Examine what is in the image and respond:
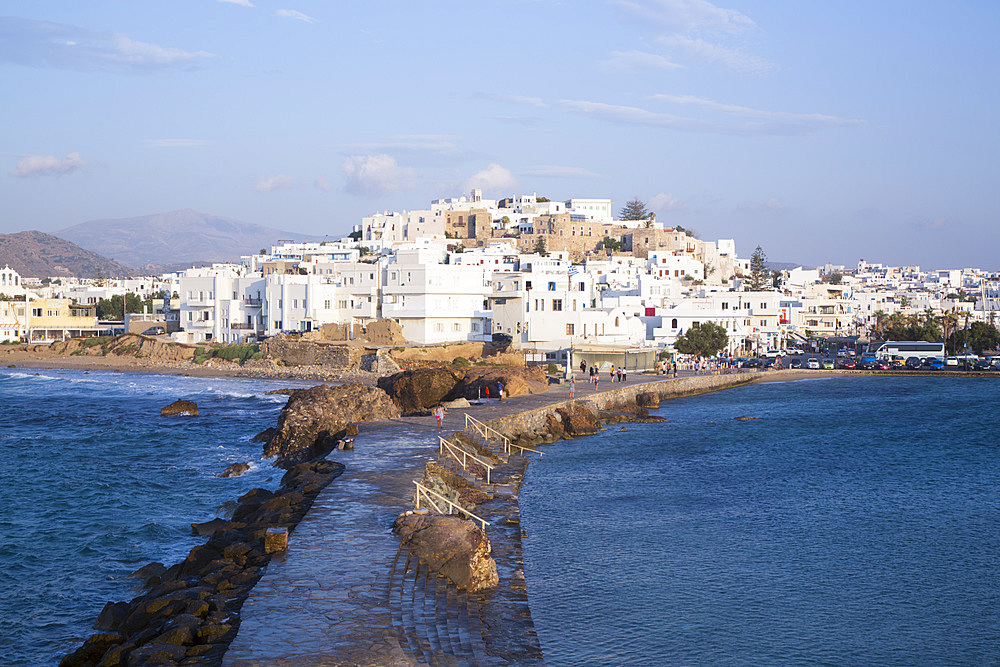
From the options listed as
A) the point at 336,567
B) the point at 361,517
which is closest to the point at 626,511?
the point at 361,517

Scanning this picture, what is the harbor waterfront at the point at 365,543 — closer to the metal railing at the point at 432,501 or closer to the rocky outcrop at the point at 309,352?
the metal railing at the point at 432,501

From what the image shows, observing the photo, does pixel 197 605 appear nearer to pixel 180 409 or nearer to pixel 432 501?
pixel 432 501

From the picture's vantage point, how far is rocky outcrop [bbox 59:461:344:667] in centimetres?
1122

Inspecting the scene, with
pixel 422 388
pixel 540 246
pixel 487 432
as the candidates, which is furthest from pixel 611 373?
pixel 540 246

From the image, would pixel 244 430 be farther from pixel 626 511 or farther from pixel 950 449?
pixel 950 449

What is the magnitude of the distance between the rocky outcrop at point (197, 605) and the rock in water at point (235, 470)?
25.6ft

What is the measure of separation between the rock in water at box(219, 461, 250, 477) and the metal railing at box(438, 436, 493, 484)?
283 inches

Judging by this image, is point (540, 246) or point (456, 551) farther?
point (540, 246)

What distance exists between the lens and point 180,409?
43.5 m

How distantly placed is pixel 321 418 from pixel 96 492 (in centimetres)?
733

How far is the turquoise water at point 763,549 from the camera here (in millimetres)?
13672

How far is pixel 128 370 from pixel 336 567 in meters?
64.0

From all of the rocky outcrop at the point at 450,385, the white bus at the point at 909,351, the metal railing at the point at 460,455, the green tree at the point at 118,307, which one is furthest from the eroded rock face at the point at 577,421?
the green tree at the point at 118,307

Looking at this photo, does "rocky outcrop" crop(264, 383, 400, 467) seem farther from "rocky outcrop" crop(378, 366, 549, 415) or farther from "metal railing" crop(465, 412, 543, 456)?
"metal railing" crop(465, 412, 543, 456)
